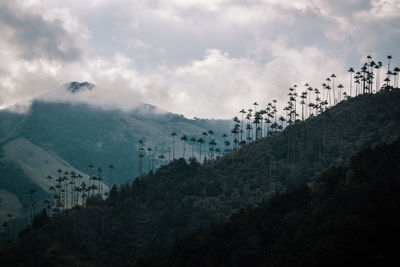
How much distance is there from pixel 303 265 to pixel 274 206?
61100mm

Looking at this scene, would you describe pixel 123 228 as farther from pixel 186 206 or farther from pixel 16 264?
pixel 16 264

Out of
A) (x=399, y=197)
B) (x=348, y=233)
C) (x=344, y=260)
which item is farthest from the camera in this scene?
(x=399, y=197)

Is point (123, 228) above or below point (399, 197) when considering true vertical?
below

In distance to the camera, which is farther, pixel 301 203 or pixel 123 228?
pixel 123 228

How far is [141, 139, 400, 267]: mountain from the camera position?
76.8 m

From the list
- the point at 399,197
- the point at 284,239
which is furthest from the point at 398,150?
the point at 284,239

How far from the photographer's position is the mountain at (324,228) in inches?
3022

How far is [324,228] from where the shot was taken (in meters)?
90.6

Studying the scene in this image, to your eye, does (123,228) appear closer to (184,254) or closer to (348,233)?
(184,254)

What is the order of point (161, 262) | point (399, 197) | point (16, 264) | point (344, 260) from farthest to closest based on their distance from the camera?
point (16, 264), point (161, 262), point (399, 197), point (344, 260)

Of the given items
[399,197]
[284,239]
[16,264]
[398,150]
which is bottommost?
[16,264]

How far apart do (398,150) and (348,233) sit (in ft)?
142

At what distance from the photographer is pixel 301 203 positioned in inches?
5182

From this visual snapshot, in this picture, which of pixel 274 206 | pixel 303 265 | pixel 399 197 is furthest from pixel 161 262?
pixel 399 197
